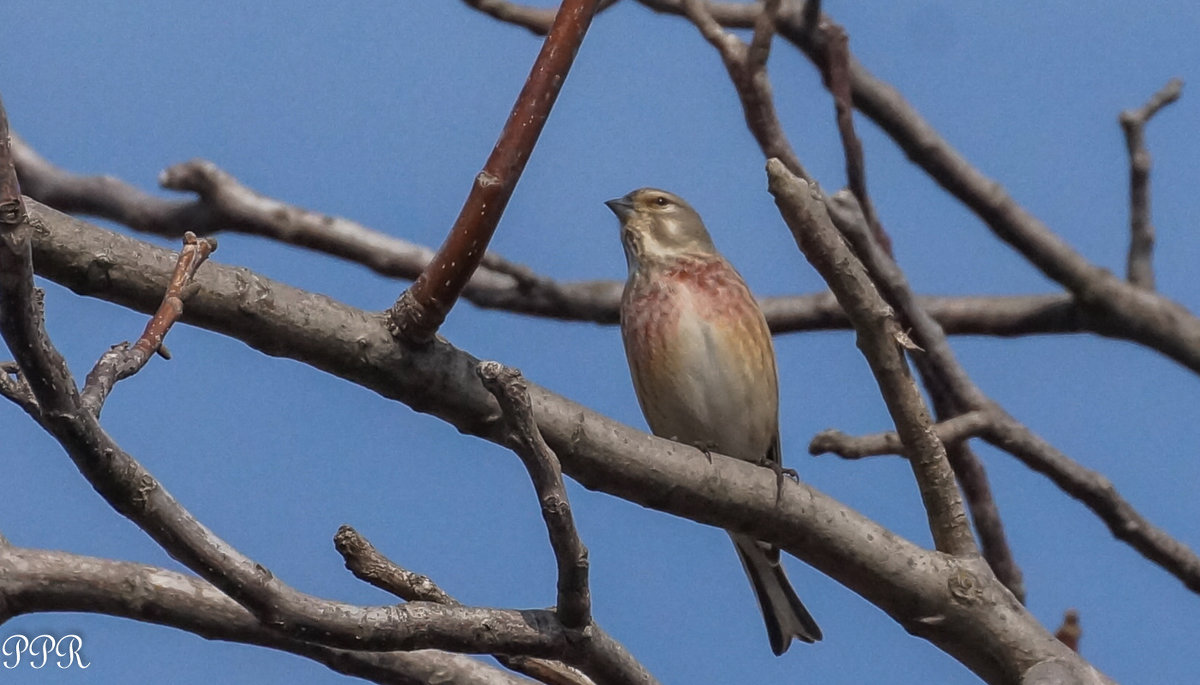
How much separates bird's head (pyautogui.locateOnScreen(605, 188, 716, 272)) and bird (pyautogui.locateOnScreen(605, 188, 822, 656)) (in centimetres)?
21

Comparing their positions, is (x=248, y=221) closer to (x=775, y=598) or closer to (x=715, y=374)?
(x=715, y=374)

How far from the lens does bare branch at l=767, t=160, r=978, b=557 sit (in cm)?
422

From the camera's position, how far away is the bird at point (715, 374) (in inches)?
266

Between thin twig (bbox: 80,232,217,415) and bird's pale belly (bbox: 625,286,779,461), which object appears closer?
thin twig (bbox: 80,232,217,415)

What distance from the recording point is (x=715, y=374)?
6.77 meters

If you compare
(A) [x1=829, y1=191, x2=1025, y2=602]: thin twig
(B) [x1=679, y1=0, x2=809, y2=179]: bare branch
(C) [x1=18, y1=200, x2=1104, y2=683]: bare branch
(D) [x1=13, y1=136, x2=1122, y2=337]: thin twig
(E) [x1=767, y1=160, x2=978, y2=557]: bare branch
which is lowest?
(C) [x1=18, y1=200, x2=1104, y2=683]: bare branch

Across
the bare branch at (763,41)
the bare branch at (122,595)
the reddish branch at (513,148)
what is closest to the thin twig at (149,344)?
the reddish branch at (513,148)

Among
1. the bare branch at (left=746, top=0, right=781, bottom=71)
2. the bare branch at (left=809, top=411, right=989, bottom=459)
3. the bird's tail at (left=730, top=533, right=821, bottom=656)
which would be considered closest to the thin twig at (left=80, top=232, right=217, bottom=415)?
the bare branch at (left=809, top=411, right=989, bottom=459)

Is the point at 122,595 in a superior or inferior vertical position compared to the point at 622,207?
inferior

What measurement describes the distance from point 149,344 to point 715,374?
3903 millimetres

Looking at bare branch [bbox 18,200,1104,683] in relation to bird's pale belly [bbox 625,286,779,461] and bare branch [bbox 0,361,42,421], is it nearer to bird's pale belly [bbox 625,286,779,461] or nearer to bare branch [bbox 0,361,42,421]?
bare branch [bbox 0,361,42,421]

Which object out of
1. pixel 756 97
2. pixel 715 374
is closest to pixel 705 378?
pixel 715 374

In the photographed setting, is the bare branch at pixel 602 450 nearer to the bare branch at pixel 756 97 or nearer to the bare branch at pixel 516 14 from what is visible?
the bare branch at pixel 756 97

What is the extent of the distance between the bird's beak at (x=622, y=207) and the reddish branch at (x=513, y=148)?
3972 mm
